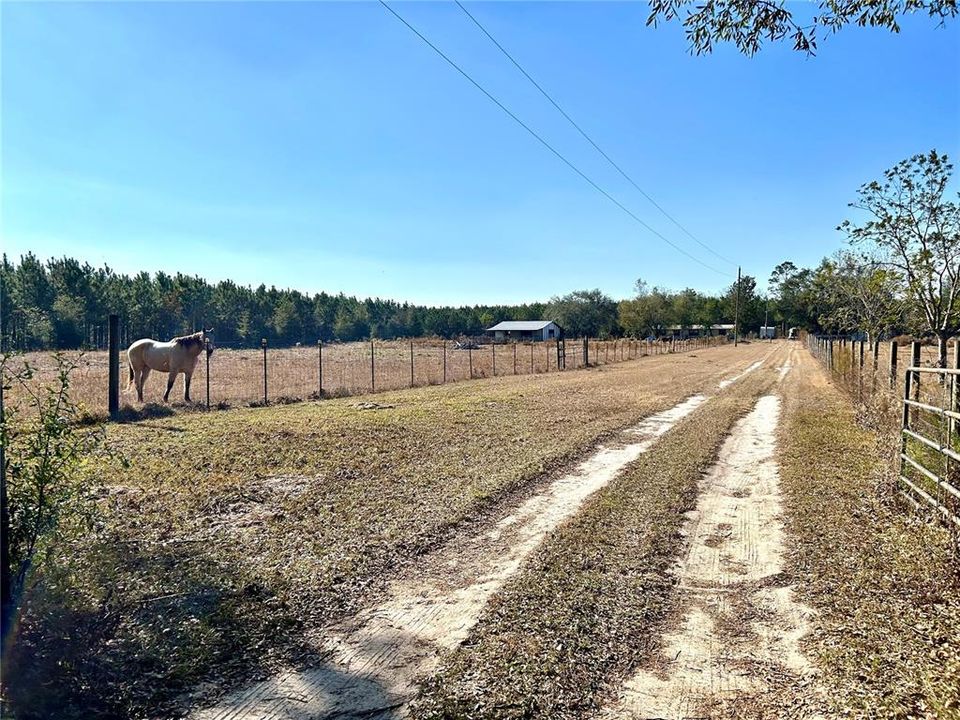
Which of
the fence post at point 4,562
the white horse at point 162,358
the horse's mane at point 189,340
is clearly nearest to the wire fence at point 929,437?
the fence post at point 4,562

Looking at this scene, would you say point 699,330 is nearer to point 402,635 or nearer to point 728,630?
point 728,630

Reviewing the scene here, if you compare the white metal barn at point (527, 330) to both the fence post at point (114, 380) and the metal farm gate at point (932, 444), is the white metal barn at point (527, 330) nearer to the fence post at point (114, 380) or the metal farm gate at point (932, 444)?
the fence post at point (114, 380)

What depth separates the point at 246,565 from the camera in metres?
4.48

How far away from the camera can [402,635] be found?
353cm

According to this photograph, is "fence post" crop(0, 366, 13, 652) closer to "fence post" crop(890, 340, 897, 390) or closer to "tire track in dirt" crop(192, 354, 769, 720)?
"tire track in dirt" crop(192, 354, 769, 720)

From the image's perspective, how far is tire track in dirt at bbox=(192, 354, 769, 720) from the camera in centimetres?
287

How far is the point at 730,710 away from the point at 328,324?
319 feet

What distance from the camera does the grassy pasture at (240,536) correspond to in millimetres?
3107

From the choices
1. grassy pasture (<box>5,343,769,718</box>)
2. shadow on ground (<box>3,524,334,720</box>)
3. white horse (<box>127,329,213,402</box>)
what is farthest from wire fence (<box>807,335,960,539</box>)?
white horse (<box>127,329,213,402</box>)

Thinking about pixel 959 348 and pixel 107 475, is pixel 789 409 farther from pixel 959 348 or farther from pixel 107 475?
pixel 107 475

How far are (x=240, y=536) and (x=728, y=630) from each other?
3.95 metres

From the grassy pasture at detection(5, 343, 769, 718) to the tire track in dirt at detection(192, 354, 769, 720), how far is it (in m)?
0.20

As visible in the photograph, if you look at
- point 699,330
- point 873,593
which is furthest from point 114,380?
point 699,330

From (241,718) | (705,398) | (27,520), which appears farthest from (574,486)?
(705,398)
